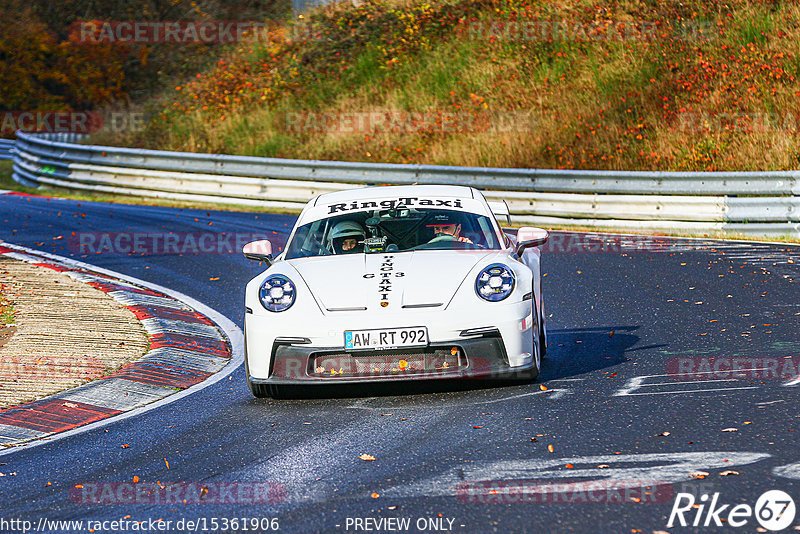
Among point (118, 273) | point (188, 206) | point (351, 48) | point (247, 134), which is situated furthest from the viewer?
point (351, 48)

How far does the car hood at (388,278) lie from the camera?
23.2 feet

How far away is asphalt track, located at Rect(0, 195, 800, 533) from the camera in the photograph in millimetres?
4859

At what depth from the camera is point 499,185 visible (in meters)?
18.9

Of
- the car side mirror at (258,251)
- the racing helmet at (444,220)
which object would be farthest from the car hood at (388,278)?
the racing helmet at (444,220)

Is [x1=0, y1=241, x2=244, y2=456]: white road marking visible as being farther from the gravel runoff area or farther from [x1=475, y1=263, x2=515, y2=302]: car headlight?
[x1=475, y1=263, x2=515, y2=302]: car headlight

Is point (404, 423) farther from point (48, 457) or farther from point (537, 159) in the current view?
point (537, 159)

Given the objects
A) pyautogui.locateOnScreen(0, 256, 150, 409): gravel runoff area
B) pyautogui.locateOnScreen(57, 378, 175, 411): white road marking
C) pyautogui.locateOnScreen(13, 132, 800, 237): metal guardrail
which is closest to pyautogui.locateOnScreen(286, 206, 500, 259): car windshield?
pyautogui.locateOnScreen(57, 378, 175, 411): white road marking

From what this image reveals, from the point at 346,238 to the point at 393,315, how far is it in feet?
4.65

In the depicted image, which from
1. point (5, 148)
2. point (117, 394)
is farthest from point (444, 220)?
point (5, 148)

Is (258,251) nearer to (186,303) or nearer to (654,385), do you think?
(654,385)

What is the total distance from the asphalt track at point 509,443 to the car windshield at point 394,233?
3.55ft

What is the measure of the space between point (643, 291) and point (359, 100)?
18662 mm

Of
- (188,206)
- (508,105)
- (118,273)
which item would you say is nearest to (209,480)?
(118,273)

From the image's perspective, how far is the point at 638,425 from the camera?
614cm
